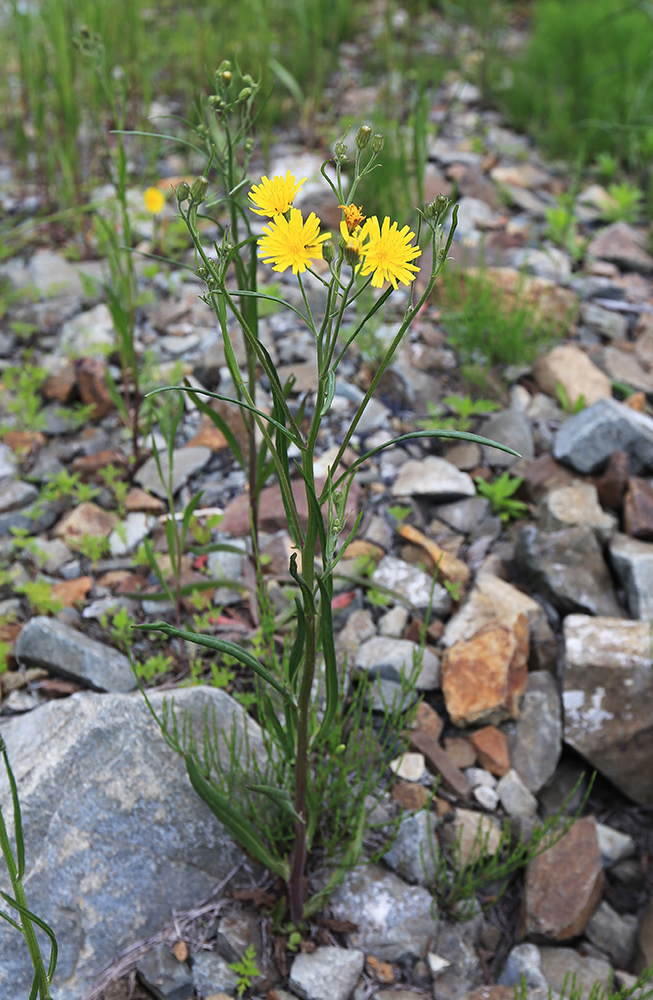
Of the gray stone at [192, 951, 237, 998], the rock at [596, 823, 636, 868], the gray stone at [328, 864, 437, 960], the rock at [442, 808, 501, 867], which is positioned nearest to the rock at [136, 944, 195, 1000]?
the gray stone at [192, 951, 237, 998]

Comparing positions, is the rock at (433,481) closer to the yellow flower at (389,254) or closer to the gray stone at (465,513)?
the gray stone at (465,513)

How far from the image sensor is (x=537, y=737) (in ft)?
6.30

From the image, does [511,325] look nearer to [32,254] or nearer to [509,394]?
[509,394]

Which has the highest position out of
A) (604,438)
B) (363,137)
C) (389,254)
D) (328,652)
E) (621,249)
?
(363,137)

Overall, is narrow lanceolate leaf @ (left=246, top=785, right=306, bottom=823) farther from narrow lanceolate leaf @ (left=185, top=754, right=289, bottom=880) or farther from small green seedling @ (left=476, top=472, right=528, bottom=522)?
small green seedling @ (left=476, top=472, right=528, bottom=522)

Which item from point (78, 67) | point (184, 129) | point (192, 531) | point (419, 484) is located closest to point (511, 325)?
point (419, 484)

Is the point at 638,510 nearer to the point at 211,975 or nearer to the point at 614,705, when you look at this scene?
the point at 614,705

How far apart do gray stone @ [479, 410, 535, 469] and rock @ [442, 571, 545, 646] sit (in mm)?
474

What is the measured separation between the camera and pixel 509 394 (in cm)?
269

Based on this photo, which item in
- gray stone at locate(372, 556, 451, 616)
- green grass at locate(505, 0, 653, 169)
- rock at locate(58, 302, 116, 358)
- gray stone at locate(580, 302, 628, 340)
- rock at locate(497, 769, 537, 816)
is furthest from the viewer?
green grass at locate(505, 0, 653, 169)

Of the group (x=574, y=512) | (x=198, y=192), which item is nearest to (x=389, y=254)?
(x=198, y=192)

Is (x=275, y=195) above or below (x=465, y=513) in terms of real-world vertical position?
above

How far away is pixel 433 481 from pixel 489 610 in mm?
469

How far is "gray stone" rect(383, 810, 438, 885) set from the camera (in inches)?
66.9
